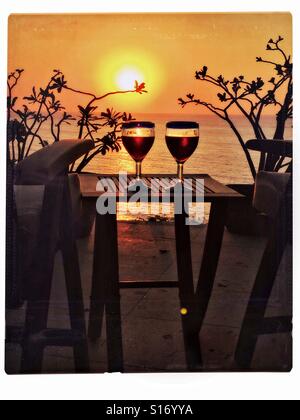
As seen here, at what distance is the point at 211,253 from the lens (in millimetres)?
2396

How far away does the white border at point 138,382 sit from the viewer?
214cm

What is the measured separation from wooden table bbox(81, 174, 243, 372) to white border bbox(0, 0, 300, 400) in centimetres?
24

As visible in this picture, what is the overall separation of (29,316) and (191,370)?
65cm

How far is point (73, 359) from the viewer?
246 centimetres

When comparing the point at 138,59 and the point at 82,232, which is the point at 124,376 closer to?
the point at 138,59

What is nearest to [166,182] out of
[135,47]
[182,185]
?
[182,185]

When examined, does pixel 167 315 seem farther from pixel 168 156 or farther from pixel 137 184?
pixel 137 184

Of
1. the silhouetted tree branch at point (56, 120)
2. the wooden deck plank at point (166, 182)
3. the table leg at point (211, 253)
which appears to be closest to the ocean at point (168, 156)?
the silhouetted tree branch at point (56, 120)

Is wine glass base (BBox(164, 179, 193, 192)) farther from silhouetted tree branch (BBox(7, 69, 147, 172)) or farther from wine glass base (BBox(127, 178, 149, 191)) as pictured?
silhouetted tree branch (BBox(7, 69, 147, 172))

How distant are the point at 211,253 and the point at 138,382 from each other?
0.55 m

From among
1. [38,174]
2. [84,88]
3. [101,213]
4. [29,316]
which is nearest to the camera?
[38,174]

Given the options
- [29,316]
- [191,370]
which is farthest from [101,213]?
[191,370]

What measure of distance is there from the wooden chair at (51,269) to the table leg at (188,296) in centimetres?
39
